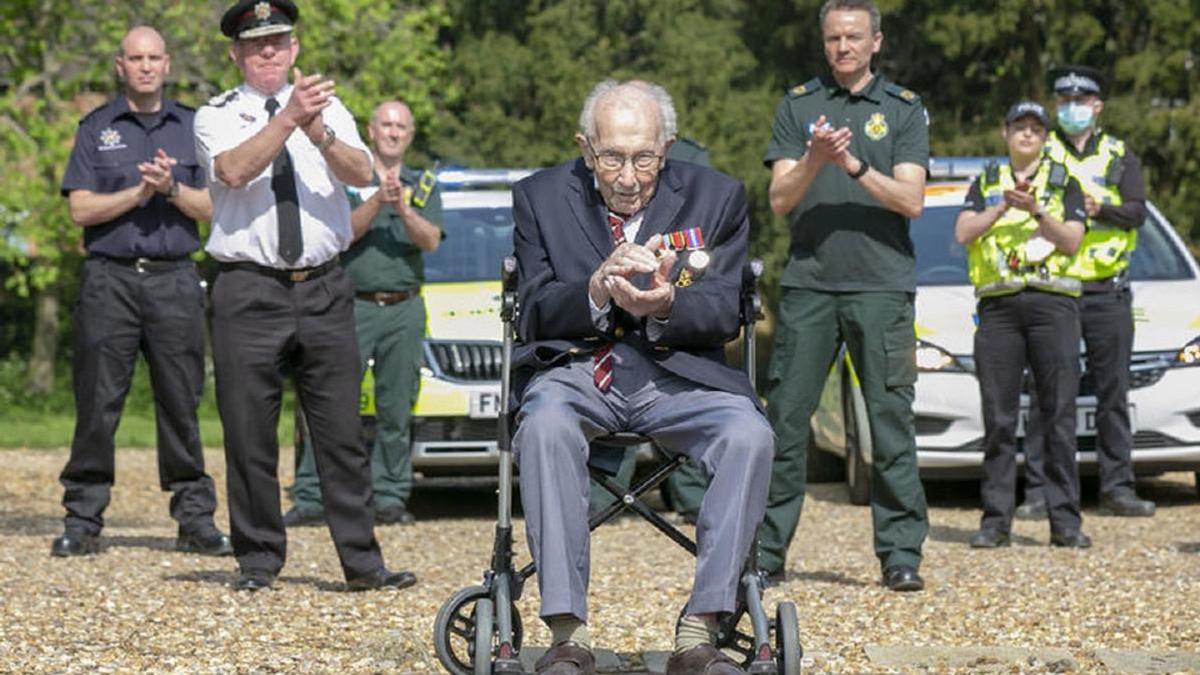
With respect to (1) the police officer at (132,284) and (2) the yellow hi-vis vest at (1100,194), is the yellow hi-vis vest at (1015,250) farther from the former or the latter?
(1) the police officer at (132,284)

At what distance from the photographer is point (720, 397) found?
6.85 metres


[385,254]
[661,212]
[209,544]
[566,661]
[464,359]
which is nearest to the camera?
[566,661]

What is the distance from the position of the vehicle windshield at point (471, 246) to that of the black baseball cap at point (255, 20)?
488 cm

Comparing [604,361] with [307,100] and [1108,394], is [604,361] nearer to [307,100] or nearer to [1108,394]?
[307,100]

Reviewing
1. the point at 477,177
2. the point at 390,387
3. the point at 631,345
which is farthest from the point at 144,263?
the point at 631,345

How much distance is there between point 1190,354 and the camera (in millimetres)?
13297

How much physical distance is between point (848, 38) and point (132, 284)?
3.41 meters

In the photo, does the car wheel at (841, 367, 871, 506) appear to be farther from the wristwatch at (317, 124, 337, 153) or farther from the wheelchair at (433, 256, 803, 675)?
the wheelchair at (433, 256, 803, 675)

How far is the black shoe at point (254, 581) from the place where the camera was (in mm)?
9203

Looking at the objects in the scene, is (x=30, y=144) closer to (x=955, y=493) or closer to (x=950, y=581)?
(x=955, y=493)

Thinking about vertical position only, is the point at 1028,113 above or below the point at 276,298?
above

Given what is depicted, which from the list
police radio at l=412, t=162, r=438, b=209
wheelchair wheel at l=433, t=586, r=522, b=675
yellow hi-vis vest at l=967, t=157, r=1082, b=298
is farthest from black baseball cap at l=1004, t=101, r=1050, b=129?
wheelchair wheel at l=433, t=586, r=522, b=675

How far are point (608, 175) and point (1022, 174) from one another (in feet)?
16.8

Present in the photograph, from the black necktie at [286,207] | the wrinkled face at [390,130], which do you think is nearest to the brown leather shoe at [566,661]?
the black necktie at [286,207]
